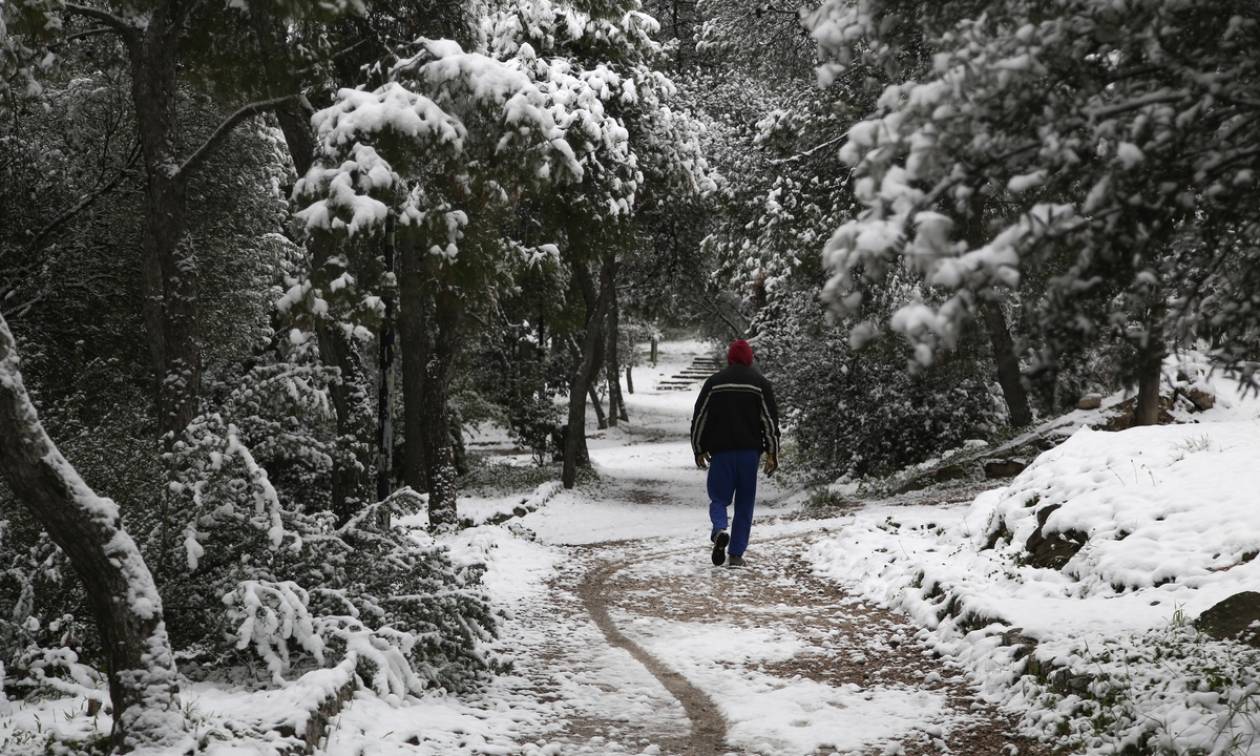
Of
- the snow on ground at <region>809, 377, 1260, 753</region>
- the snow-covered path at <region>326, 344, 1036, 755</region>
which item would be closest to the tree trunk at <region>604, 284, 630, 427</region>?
the snow-covered path at <region>326, 344, 1036, 755</region>

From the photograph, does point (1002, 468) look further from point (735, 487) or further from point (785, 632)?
point (785, 632)

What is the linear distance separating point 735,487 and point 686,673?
3.41 meters

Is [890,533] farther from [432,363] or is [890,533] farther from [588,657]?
[432,363]

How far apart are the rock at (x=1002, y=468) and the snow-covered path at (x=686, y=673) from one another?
3.86m

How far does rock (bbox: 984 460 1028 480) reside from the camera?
13734 millimetres

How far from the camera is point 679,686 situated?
19.8 ft

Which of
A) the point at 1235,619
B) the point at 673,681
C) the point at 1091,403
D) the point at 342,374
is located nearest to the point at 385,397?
the point at 342,374

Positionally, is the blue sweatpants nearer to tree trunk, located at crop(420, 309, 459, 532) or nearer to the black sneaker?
the black sneaker

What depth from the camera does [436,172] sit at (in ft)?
25.2

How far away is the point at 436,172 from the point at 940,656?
497cm

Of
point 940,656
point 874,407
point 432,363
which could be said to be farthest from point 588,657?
point 874,407

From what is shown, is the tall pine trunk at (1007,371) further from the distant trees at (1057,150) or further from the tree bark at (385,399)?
the distant trees at (1057,150)

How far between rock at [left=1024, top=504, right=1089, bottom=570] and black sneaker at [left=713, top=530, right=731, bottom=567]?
118 inches

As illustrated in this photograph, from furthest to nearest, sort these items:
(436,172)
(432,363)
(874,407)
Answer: (874,407)
(432,363)
(436,172)
